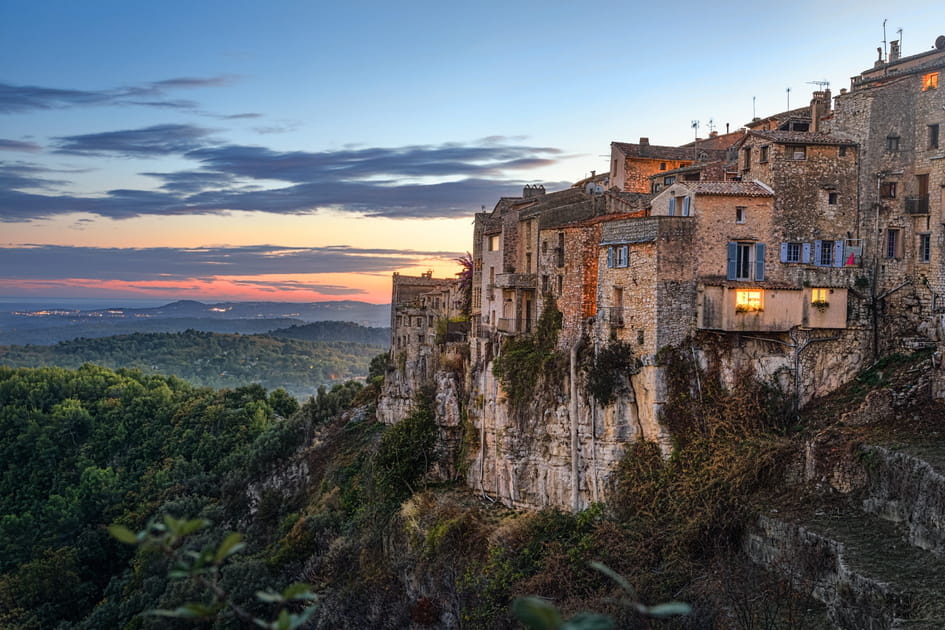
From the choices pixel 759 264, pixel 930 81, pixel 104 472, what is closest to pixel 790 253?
pixel 759 264

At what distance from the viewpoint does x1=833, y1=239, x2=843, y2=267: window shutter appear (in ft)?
108

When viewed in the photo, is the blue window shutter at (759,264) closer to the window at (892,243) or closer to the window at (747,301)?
the window at (747,301)

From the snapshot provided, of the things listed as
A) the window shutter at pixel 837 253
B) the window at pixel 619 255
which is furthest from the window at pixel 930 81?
the window at pixel 619 255

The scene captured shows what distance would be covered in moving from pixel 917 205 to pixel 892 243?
153cm

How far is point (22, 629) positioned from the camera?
54.6m

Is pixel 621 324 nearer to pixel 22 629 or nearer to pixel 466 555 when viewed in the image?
pixel 466 555

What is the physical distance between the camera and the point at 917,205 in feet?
106

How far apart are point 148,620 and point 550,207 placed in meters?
30.6

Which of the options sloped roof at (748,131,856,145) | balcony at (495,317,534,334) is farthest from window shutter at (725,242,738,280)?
balcony at (495,317,534,334)

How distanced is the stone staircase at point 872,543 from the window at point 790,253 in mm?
7824

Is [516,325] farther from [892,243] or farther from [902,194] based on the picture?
[902,194]

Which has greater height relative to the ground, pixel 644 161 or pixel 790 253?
pixel 644 161

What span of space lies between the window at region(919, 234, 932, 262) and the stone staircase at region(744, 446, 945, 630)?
8492 mm

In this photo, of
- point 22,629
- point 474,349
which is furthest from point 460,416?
point 22,629
